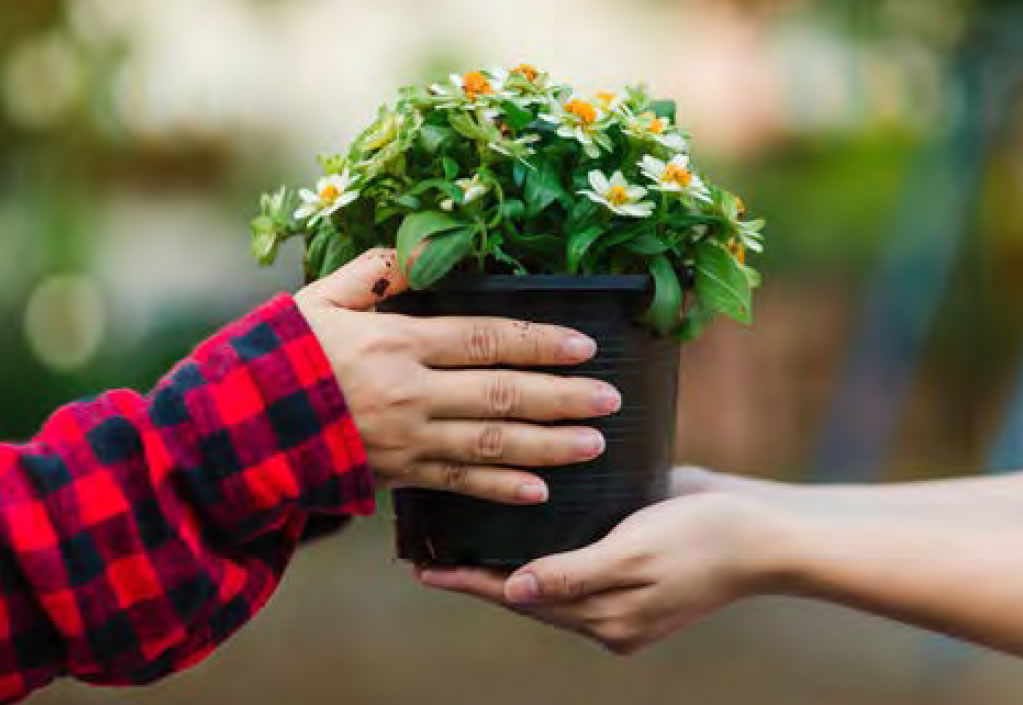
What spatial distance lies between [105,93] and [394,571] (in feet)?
5.97

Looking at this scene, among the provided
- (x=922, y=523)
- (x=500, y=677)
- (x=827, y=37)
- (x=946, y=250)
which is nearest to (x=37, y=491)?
(x=922, y=523)

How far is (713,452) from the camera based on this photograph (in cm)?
467

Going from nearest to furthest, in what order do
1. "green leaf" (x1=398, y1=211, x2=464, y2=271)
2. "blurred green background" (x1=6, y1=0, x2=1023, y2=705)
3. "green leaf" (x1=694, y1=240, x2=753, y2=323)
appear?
"green leaf" (x1=398, y1=211, x2=464, y2=271)
"green leaf" (x1=694, y1=240, x2=753, y2=323)
"blurred green background" (x1=6, y1=0, x2=1023, y2=705)

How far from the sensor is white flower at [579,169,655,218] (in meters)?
1.15

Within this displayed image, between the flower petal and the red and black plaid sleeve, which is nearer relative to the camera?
the red and black plaid sleeve

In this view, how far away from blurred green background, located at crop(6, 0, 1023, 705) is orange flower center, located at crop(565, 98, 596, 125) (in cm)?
320

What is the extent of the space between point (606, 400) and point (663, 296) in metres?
0.10

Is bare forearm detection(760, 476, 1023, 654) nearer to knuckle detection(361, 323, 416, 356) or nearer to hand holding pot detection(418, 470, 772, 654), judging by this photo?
hand holding pot detection(418, 470, 772, 654)

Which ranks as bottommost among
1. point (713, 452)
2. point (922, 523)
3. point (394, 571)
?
point (394, 571)

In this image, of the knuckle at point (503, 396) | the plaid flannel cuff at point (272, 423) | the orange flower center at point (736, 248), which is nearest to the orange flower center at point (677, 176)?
the orange flower center at point (736, 248)

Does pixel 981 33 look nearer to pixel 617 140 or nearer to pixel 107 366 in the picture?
pixel 107 366

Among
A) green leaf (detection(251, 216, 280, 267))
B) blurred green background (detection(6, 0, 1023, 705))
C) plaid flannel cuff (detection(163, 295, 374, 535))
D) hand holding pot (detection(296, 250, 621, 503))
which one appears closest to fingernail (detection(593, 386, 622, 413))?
hand holding pot (detection(296, 250, 621, 503))

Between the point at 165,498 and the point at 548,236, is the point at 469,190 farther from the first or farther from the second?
the point at 165,498

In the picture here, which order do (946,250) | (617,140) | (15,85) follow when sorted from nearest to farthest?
1. (617,140)
2. (946,250)
3. (15,85)
